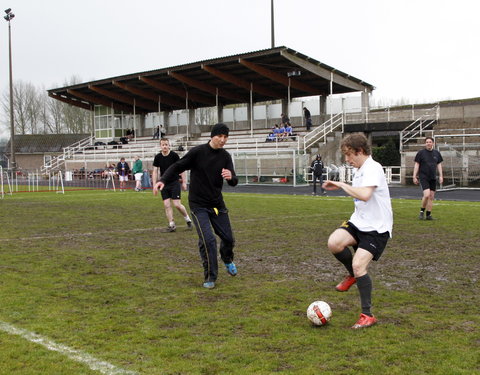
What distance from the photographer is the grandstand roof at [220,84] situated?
38250 millimetres

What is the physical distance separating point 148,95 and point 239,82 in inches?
461

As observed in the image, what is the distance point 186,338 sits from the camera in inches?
188

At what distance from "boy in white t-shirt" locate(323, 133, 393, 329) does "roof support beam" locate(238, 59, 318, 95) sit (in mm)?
33196

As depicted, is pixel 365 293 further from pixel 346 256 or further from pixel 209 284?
pixel 209 284

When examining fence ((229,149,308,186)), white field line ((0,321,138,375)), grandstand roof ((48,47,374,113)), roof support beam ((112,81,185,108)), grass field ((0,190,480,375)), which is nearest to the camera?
white field line ((0,321,138,375))

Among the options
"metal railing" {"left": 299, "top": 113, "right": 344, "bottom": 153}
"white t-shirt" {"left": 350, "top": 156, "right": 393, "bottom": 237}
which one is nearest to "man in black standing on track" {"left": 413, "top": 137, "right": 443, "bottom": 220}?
"white t-shirt" {"left": 350, "top": 156, "right": 393, "bottom": 237}

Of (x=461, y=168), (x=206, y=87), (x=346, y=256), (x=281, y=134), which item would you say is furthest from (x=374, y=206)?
(x=206, y=87)

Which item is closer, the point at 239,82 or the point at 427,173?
the point at 427,173

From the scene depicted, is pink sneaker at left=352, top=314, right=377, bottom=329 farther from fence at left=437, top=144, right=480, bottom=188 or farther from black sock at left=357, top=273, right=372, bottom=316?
fence at left=437, top=144, right=480, bottom=188

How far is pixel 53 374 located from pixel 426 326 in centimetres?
325

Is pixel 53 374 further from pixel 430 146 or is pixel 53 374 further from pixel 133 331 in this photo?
pixel 430 146

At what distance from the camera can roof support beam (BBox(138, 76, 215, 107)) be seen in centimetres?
4562

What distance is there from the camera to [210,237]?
686 cm

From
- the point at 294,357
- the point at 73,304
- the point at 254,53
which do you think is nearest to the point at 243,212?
the point at 73,304
